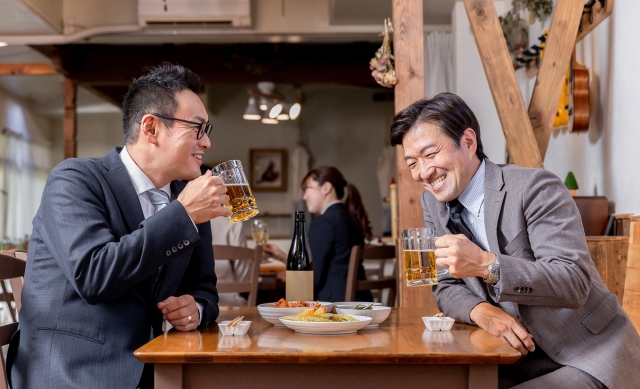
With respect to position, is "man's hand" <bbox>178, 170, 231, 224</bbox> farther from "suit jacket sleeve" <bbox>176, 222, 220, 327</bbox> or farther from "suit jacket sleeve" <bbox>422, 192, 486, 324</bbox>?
"suit jacket sleeve" <bbox>422, 192, 486, 324</bbox>

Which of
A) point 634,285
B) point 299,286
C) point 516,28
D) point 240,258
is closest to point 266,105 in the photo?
point 516,28

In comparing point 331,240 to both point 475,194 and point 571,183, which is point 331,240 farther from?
point 475,194

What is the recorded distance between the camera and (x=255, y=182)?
1142 centimetres

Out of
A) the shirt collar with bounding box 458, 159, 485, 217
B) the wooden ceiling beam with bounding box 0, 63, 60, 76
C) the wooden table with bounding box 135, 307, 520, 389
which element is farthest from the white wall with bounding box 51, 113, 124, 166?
the wooden table with bounding box 135, 307, 520, 389

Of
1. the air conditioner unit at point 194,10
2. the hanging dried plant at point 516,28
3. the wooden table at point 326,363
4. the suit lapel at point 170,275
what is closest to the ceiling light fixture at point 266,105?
the air conditioner unit at point 194,10

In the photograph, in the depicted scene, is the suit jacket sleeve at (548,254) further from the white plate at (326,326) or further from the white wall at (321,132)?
the white wall at (321,132)

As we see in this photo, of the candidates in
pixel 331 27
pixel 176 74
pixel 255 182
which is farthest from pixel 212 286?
pixel 255 182

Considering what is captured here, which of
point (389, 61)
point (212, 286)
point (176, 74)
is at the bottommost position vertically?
point (212, 286)

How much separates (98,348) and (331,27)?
6174mm

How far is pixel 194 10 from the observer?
686cm

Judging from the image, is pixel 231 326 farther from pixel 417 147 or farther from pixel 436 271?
pixel 417 147

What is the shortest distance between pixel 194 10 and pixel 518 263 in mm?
5857

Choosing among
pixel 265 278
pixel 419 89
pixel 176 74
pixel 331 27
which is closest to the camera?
pixel 176 74

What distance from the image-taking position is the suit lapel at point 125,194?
1801 mm
